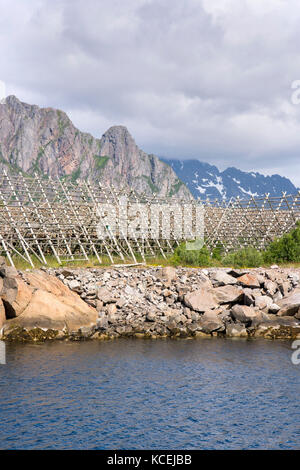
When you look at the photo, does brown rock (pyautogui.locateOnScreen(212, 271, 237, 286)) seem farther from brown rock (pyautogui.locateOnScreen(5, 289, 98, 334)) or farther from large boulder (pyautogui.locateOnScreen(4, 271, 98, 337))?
brown rock (pyautogui.locateOnScreen(5, 289, 98, 334))

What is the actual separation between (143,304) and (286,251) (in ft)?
48.4

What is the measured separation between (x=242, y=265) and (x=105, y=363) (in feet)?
63.4

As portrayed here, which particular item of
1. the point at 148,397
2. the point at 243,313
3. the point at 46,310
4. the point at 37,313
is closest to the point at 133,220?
the point at 243,313

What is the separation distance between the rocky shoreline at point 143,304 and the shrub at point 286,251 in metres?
7.22

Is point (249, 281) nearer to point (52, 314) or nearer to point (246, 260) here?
point (246, 260)

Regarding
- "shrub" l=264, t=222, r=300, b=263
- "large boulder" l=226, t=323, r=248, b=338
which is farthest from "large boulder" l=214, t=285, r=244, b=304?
"shrub" l=264, t=222, r=300, b=263

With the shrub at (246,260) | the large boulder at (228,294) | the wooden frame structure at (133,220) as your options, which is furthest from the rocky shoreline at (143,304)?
the wooden frame structure at (133,220)

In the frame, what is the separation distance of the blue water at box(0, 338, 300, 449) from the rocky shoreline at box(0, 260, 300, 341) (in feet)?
5.99

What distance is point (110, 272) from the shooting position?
26.3 m

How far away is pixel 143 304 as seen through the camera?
24234mm

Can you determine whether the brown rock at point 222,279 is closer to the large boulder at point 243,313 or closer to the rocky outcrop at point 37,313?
the large boulder at point 243,313

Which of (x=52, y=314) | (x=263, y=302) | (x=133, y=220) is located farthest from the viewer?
(x=133, y=220)

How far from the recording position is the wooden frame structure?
35219mm
